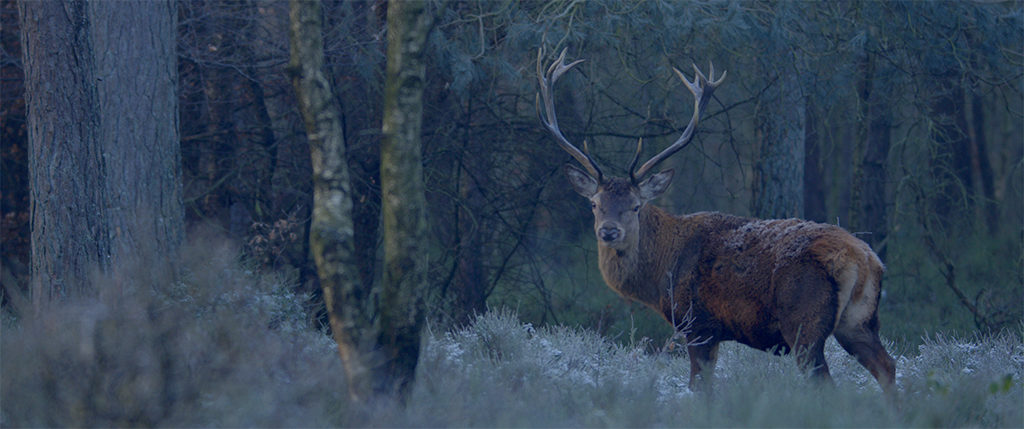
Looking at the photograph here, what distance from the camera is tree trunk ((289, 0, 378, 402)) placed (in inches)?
207

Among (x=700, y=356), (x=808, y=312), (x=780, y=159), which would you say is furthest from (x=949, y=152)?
(x=808, y=312)

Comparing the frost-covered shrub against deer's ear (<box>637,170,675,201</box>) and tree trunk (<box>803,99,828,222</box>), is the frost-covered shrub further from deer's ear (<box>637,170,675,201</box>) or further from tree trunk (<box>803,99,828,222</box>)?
tree trunk (<box>803,99,828,222</box>)

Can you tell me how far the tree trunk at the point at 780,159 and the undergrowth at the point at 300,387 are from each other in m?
3.82

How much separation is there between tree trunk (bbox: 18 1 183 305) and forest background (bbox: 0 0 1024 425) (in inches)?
55.4

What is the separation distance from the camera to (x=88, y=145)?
6684 mm

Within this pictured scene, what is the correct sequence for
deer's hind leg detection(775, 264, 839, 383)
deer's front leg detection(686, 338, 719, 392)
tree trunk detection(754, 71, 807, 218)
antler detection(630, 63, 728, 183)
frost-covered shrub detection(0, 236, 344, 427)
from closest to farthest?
frost-covered shrub detection(0, 236, 344, 427)
deer's hind leg detection(775, 264, 839, 383)
deer's front leg detection(686, 338, 719, 392)
antler detection(630, 63, 728, 183)
tree trunk detection(754, 71, 807, 218)

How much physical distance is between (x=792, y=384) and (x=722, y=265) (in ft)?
3.65

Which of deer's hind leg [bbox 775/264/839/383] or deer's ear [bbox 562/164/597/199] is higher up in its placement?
deer's ear [bbox 562/164/597/199]

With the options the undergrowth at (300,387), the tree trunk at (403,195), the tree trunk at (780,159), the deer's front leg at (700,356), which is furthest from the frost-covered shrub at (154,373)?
the tree trunk at (780,159)

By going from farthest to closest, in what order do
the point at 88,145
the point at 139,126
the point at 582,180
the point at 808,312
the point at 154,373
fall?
the point at 582,180, the point at 139,126, the point at 88,145, the point at 808,312, the point at 154,373

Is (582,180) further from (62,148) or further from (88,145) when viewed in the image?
(62,148)

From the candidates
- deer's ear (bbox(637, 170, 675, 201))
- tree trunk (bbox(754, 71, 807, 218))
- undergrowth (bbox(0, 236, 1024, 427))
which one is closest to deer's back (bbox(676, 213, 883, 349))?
undergrowth (bbox(0, 236, 1024, 427))

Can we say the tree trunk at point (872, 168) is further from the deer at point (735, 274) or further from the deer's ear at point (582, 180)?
the deer's ear at point (582, 180)

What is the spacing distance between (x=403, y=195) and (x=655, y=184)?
110 inches
